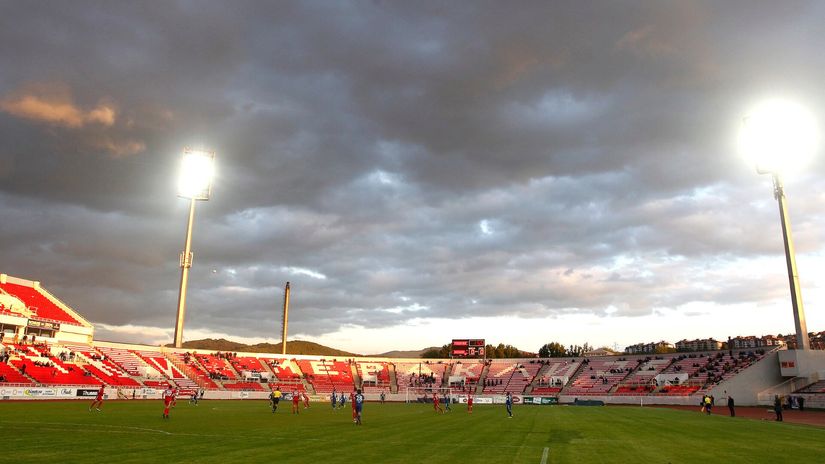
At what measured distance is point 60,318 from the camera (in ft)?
261

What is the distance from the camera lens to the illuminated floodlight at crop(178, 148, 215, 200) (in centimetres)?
8494

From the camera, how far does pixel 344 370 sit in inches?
4144

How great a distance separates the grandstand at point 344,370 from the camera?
68062 millimetres

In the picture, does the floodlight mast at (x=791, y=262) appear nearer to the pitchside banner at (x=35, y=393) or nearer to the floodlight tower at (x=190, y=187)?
the floodlight tower at (x=190, y=187)

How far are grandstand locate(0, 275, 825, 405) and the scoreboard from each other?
5995 mm

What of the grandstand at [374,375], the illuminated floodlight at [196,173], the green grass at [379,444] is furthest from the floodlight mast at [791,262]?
the illuminated floodlight at [196,173]

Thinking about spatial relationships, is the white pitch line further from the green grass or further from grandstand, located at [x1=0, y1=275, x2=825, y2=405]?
grandstand, located at [x1=0, y1=275, x2=825, y2=405]

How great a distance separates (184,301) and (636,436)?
81786 mm

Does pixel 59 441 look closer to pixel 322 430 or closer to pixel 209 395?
pixel 322 430

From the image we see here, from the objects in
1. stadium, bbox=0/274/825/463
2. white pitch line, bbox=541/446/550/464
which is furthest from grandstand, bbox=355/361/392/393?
white pitch line, bbox=541/446/550/464

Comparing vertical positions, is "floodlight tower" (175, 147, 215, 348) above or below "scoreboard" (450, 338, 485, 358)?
above

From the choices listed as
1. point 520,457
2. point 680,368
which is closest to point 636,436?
point 520,457

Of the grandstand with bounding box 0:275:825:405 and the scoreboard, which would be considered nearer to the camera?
the grandstand with bounding box 0:275:825:405

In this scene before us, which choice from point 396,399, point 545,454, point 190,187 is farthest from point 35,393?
point 545,454
